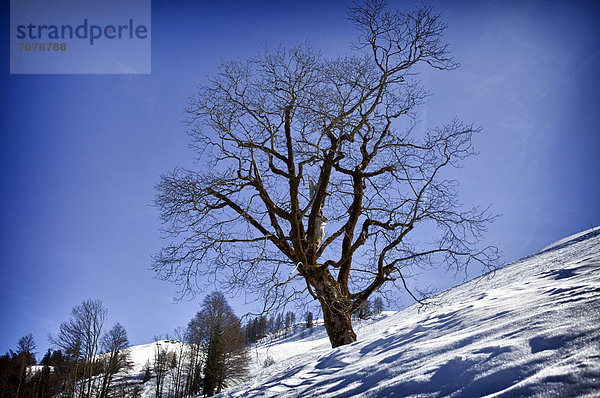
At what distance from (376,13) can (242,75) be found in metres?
3.03

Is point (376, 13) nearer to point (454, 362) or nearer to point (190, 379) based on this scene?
point (454, 362)

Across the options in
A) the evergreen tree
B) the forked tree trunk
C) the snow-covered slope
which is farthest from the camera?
the evergreen tree

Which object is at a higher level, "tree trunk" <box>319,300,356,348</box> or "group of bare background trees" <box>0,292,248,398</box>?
"tree trunk" <box>319,300,356,348</box>

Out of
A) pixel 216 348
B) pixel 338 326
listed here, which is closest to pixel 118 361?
pixel 216 348

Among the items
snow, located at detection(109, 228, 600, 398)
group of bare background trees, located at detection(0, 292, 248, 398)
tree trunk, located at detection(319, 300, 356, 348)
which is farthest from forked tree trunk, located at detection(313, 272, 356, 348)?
group of bare background trees, located at detection(0, 292, 248, 398)

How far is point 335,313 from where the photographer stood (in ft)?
18.0

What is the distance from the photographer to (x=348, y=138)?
5930mm

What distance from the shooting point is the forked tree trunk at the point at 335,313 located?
17.6 feet

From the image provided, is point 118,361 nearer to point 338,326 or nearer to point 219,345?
point 219,345

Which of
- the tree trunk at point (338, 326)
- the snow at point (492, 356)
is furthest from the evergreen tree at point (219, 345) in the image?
the snow at point (492, 356)

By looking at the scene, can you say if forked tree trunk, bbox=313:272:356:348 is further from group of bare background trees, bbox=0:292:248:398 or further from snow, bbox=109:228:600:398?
group of bare background trees, bbox=0:292:248:398

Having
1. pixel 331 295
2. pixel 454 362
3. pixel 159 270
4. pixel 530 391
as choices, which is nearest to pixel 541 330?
pixel 454 362

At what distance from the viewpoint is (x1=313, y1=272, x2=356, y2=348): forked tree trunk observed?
5.36 m

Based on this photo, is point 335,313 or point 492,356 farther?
point 335,313
